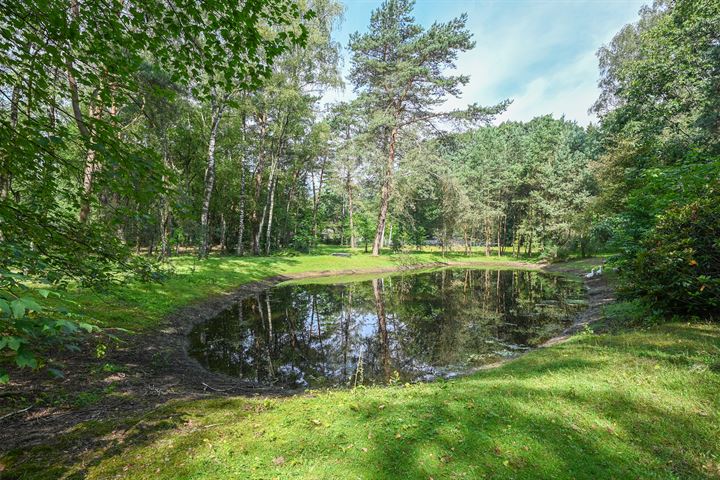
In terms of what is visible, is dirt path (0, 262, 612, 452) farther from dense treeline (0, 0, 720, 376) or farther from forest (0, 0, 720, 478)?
dense treeline (0, 0, 720, 376)

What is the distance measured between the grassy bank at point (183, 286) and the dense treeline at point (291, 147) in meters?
1.35

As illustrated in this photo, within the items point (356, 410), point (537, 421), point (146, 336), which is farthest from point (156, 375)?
point (537, 421)

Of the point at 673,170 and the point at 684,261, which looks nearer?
the point at 684,261

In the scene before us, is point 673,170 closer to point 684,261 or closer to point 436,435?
point 684,261

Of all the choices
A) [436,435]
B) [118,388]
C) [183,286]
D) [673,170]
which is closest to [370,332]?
[118,388]

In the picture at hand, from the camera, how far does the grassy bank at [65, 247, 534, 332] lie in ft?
33.7

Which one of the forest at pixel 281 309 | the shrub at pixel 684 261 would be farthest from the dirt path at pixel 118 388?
the shrub at pixel 684 261

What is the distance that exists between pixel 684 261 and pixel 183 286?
18271 millimetres

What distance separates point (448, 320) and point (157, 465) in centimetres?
1293

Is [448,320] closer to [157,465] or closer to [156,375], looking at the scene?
[156,375]

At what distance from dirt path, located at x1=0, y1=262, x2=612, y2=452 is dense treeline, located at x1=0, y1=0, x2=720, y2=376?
1.50 meters

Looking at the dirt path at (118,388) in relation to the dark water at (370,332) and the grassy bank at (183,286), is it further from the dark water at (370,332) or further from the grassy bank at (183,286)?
the grassy bank at (183,286)

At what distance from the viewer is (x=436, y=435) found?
3.92 m

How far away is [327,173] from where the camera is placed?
159ft
